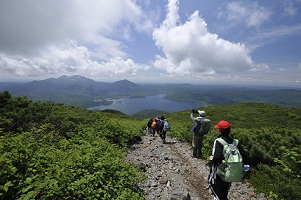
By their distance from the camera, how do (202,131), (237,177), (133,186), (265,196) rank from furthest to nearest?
(202,131)
(265,196)
(133,186)
(237,177)

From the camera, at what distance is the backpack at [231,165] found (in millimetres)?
4680

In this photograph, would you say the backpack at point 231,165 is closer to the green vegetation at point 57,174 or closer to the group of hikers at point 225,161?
the group of hikers at point 225,161

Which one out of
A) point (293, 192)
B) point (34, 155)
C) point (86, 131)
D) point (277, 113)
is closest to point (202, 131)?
point (293, 192)

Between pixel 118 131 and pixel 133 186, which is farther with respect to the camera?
pixel 118 131

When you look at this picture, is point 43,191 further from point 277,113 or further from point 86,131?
point 277,113

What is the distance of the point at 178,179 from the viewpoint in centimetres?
866

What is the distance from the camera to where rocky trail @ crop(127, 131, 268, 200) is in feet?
22.8

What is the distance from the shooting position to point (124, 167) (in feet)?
22.2

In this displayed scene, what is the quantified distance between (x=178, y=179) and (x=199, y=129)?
3409mm

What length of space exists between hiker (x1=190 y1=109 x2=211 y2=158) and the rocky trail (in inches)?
24.1

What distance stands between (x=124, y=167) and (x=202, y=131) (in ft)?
18.7

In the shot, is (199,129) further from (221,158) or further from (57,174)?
(57,174)

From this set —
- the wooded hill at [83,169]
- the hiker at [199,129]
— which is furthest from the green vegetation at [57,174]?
the hiker at [199,129]

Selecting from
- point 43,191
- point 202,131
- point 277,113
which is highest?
point 43,191
